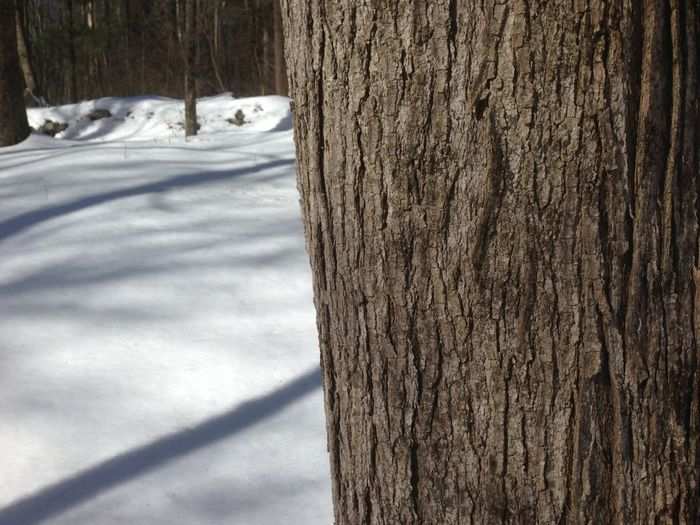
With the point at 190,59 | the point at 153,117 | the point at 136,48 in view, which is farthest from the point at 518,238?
the point at 136,48

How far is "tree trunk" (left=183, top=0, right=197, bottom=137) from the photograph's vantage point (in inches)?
390

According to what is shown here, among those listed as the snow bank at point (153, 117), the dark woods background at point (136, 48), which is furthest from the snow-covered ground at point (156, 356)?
the dark woods background at point (136, 48)

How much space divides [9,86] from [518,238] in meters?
8.84

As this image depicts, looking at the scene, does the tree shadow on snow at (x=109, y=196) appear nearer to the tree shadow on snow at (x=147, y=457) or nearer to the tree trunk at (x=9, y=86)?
the tree shadow on snow at (x=147, y=457)

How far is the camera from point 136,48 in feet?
89.9

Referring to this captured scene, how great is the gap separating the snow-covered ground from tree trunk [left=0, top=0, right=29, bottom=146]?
3.83m

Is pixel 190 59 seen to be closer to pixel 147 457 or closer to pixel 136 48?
pixel 147 457

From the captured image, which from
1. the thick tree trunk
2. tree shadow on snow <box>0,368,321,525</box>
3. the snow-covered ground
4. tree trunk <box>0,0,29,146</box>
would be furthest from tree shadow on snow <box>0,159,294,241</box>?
tree trunk <box>0,0,29,146</box>

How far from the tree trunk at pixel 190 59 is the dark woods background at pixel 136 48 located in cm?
1142

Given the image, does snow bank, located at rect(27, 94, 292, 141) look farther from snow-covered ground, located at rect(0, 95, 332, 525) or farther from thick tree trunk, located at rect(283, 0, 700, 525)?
thick tree trunk, located at rect(283, 0, 700, 525)

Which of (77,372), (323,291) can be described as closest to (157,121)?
(77,372)

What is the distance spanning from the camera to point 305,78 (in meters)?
1.27

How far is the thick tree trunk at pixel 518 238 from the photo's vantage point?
3.60 ft

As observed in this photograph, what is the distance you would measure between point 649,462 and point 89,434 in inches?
80.7
